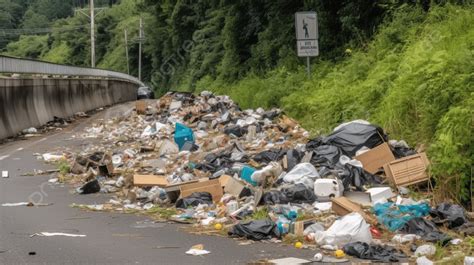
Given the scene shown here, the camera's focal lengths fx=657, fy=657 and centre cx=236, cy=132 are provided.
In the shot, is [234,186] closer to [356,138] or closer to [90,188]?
[356,138]

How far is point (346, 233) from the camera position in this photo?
22.3 feet

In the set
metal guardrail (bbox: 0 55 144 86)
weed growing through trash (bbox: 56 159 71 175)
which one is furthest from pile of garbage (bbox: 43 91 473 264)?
metal guardrail (bbox: 0 55 144 86)

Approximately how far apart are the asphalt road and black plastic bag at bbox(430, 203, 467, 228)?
1.67 m

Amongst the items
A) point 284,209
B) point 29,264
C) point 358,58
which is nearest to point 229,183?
point 284,209

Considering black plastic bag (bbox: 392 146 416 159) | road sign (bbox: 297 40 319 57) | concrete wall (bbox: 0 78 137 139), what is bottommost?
concrete wall (bbox: 0 78 137 139)

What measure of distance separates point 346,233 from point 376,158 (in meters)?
3.22

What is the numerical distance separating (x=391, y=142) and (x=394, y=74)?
2.73m

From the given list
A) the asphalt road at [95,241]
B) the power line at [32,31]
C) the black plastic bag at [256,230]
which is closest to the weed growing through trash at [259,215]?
the black plastic bag at [256,230]

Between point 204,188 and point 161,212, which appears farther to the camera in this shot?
point 204,188

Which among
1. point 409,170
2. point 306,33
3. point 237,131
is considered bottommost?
point 237,131

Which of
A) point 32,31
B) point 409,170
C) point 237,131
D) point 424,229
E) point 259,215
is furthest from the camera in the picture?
point 32,31

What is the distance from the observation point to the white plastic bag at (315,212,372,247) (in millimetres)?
6781

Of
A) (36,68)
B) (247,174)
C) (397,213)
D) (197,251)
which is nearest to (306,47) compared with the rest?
(247,174)

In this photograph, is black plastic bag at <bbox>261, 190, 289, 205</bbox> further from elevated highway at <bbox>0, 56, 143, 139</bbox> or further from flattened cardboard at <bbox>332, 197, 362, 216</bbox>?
elevated highway at <bbox>0, 56, 143, 139</bbox>
